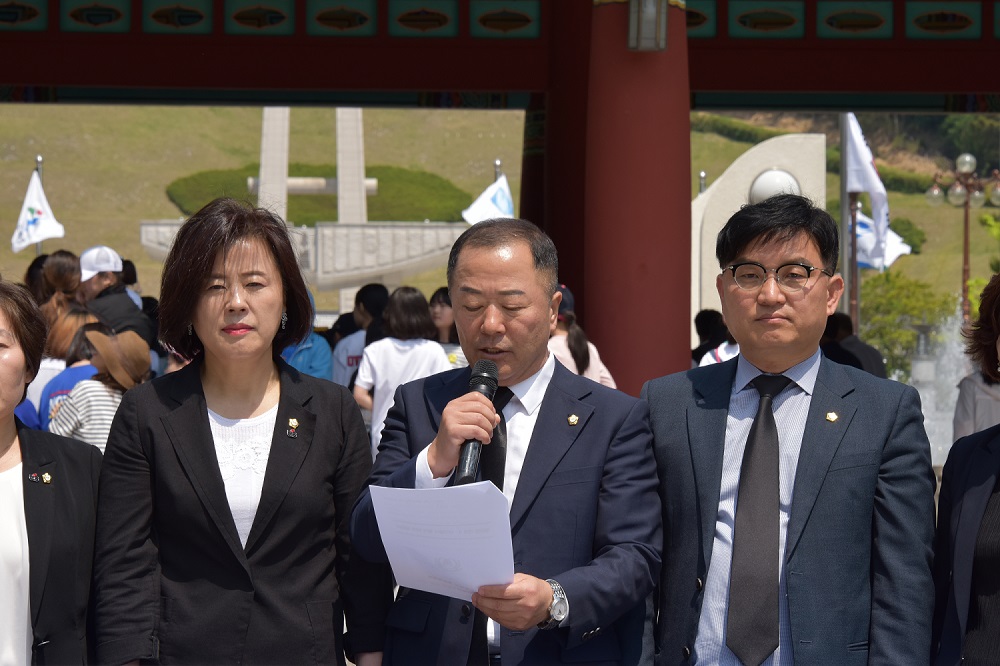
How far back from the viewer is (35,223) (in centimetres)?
1579

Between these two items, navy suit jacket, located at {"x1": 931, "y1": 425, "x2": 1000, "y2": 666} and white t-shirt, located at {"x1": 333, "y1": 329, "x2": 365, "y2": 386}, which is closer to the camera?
navy suit jacket, located at {"x1": 931, "y1": 425, "x2": 1000, "y2": 666}

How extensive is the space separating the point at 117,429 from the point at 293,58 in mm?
6606

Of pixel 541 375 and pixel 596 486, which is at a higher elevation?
pixel 541 375

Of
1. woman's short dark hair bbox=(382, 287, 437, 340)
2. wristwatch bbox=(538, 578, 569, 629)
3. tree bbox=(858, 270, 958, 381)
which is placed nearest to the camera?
wristwatch bbox=(538, 578, 569, 629)

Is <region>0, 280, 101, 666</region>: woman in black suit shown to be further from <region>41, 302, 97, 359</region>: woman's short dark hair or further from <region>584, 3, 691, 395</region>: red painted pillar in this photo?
<region>584, 3, 691, 395</region>: red painted pillar

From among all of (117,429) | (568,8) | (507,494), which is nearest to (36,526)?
(117,429)

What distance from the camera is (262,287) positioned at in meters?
2.63

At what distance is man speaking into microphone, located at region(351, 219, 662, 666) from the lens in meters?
2.38

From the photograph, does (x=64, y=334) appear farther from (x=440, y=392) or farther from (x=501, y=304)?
(x=501, y=304)

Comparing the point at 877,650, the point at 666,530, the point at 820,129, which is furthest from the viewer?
the point at 820,129

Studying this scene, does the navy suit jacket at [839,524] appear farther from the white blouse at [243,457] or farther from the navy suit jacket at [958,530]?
the white blouse at [243,457]

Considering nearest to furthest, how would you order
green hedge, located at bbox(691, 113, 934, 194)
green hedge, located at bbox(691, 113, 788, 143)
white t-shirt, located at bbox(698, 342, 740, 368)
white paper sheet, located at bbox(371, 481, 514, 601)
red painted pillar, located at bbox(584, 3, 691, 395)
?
white paper sheet, located at bbox(371, 481, 514, 601)
white t-shirt, located at bbox(698, 342, 740, 368)
red painted pillar, located at bbox(584, 3, 691, 395)
green hedge, located at bbox(691, 113, 934, 194)
green hedge, located at bbox(691, 113, 788, 143)

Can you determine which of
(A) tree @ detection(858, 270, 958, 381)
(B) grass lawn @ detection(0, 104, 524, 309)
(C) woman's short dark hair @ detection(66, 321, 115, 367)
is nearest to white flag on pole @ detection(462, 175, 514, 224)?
(C) woman's short dark hair @ detection(66, 321, 115, 367)

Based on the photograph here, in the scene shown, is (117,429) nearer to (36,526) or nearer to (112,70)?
(36,526)
